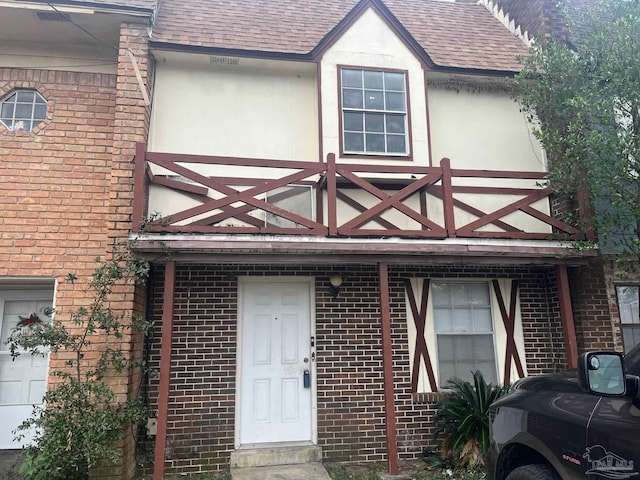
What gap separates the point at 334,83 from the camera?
6965 millimetres

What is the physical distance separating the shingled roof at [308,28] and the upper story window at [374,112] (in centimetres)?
73

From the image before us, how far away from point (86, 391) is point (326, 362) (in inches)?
118

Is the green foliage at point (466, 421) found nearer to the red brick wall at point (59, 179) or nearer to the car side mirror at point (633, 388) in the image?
the car side mirror at point (633, 388)

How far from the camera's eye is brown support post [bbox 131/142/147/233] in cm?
541

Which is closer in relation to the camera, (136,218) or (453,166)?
(136,218)

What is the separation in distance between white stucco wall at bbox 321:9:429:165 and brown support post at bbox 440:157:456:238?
0.75 meters

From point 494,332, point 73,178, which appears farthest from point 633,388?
point 73,178

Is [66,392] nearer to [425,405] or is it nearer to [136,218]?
[136,218]

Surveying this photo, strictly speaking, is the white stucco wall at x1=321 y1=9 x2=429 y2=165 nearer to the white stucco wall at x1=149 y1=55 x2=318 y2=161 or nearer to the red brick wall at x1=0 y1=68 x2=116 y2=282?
the white stucco wall at x1=149 y1=55 x2=318 y2=161

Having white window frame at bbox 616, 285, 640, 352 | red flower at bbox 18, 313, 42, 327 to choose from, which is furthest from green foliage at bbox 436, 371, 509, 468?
red flower at bbox 18, 313, 42, 327

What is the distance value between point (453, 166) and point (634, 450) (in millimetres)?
5746

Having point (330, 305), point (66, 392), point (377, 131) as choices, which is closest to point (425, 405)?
point (330, 305)

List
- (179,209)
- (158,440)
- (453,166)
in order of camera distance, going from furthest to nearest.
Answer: (453,166) → (179,209) → (158,440)

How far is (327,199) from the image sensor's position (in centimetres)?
629
